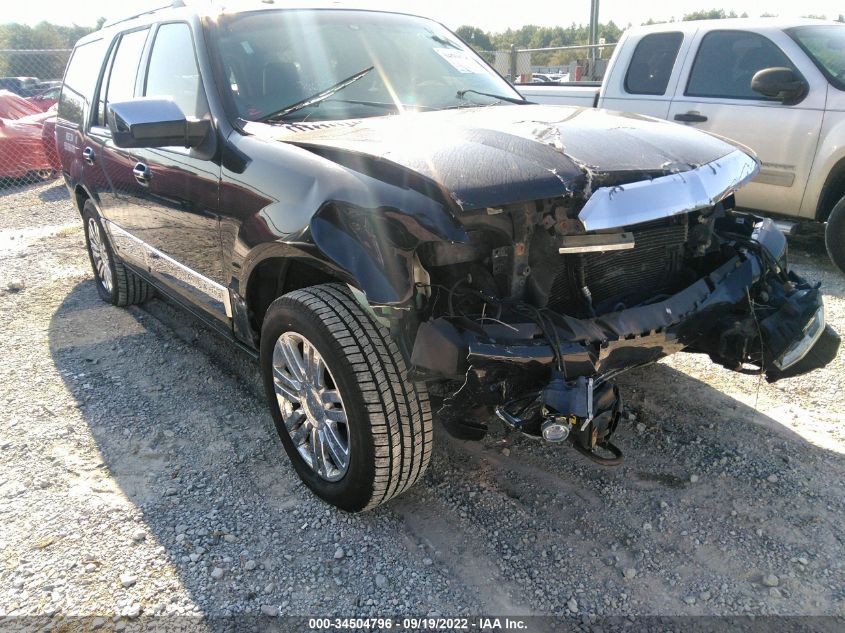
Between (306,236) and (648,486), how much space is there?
178cm

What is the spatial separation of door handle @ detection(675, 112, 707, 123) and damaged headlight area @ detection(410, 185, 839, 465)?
342cm

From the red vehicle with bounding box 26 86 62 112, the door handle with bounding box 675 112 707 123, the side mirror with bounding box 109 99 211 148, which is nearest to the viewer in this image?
the side mirror with bounding box 109 99 211 148

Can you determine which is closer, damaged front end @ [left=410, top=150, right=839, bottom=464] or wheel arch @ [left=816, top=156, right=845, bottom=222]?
damaged front end @ [left=410, top=150, right=839, bottom=464]

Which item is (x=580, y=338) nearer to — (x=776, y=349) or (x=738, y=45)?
(x=776, y=349)

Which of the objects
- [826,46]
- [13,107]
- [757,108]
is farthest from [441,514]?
[13,107]

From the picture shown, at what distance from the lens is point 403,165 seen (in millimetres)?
2158

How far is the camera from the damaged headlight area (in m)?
2.18

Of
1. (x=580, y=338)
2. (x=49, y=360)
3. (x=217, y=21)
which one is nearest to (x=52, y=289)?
(x=49, y=360)

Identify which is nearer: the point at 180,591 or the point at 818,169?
the point at 180,591

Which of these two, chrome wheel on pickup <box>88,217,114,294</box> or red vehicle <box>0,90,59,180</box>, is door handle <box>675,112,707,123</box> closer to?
chrome wheel on pickup <box>88,217,114,294</box>

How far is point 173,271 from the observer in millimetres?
3672

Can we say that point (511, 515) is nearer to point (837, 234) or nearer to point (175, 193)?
point (175, 193)

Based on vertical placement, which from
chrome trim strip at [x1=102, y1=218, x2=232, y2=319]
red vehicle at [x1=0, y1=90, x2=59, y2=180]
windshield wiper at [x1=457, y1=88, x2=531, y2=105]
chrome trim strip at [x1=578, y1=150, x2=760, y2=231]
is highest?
windshield wiper at [x1=457, y1=88, x2=531, y2=105]

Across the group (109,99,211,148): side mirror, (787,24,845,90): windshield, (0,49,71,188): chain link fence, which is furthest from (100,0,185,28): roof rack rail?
(0,49,71,188): chain link fence
